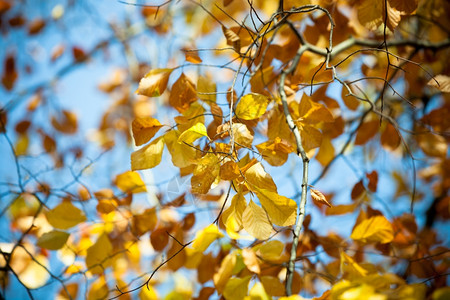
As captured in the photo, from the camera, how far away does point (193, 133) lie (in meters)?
0.71

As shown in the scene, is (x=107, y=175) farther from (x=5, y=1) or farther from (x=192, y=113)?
(x=5, y=1)

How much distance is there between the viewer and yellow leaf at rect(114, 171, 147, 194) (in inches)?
41.6

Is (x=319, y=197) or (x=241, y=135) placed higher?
(x=241, y=135)

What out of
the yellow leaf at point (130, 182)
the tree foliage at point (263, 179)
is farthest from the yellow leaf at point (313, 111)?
the yellow leaf at point (130, 182)

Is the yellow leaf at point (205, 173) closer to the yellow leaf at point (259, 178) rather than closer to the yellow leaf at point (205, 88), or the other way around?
the yellow leaf at point (259, 178)

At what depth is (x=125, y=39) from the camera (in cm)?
286

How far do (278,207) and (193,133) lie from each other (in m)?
0.24

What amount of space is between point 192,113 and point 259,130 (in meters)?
0.38

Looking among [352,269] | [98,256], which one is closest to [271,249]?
[352,269]

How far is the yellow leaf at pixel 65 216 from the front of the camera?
1024 mm

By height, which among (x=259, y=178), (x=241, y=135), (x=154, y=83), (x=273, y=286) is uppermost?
(x=154, y=83)

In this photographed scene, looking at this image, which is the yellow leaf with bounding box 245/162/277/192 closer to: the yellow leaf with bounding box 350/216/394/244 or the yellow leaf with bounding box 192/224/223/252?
the yellow leaf with bounding box 192/224/223/252

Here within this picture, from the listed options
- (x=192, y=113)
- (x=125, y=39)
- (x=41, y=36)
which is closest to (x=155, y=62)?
(x=125, y=39)

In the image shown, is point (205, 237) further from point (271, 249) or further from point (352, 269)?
point (352, 269)
